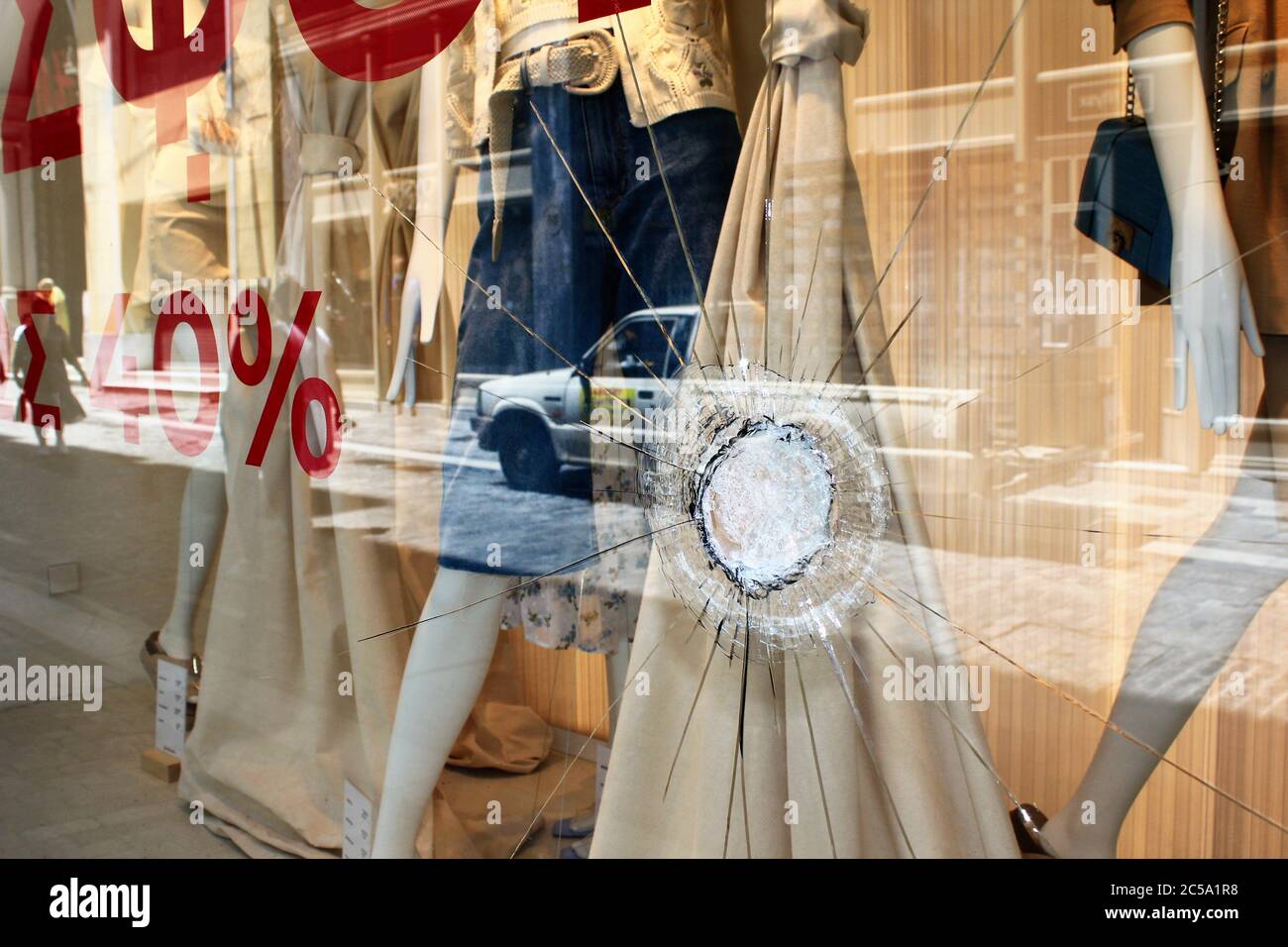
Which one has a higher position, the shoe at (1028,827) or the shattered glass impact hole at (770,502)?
the shattered glass impact hole at (770,502)

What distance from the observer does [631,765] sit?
1136 millimetres

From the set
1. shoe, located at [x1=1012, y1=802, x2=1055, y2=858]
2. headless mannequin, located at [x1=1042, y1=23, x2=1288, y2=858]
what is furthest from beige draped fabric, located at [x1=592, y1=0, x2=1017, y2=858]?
headless mannequin, located at [x1=1042, y1=23, x2=1288, y2=858]

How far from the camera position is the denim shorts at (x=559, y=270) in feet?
3.62

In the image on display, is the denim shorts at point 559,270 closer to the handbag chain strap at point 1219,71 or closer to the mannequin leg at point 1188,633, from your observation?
the handbag chain strap at point 1219,71

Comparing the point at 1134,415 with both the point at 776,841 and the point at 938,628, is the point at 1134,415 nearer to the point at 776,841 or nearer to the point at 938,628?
the point at 938,628

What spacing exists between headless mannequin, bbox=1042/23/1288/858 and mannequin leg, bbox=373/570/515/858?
0.69 metres

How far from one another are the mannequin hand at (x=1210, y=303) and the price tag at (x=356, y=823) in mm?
1103

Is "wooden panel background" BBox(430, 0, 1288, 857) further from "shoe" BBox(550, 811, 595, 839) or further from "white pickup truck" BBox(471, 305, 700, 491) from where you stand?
"shoe" BBox(550, 811, 595, 839)

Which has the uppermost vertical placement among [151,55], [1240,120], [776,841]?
[151,55]

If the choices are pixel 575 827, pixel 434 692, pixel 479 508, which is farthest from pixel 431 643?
pixel 575 827

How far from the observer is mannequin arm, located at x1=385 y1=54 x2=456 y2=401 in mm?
1256

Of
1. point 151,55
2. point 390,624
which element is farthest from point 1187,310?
point 151,55

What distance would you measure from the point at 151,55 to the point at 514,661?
1.03 metres

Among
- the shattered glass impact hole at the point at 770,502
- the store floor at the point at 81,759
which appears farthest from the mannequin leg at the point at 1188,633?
the store floor at the point at 81,759
